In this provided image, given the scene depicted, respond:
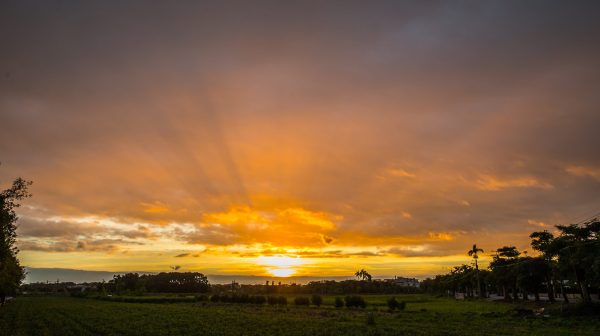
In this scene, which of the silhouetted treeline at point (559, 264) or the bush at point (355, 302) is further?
the bush at point (355, 302)

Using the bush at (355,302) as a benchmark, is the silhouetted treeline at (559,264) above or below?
above

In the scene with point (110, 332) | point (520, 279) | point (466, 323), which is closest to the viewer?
point (110, 332)

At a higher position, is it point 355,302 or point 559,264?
point 559,264

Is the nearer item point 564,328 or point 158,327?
point 564,328

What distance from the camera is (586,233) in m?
69.5

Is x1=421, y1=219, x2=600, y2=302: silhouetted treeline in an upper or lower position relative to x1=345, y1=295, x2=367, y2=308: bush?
upper

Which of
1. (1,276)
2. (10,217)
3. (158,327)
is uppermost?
(10,217)

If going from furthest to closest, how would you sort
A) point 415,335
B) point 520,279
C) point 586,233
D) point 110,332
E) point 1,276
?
point 520,279 < point 586,233 < point 1,276 < point 110,332 < point 415,335

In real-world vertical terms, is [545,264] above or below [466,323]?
above

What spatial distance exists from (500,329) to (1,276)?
231 ft

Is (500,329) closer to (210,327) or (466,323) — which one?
(466,323)

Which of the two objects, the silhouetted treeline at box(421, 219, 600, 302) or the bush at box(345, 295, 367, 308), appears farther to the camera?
the bush at box(345, 295, 367, 308)

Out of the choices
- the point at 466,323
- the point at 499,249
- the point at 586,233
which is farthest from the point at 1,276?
the point at 499,249

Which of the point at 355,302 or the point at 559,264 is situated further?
the point at 355,302
